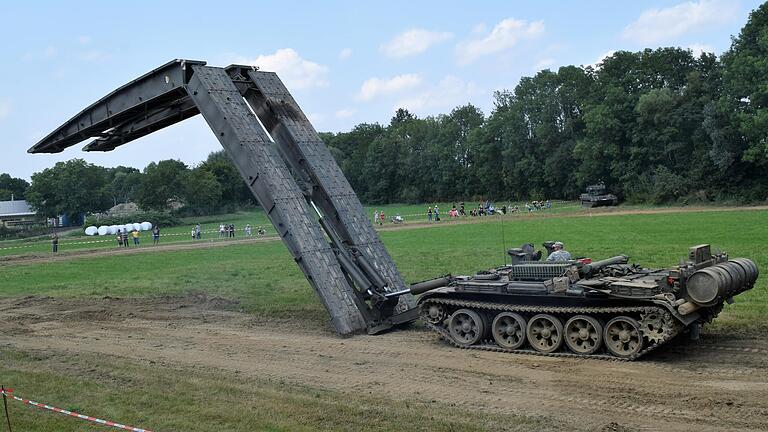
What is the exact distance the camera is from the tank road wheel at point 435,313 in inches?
635

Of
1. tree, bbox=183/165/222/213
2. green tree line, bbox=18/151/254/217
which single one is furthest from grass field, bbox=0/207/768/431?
green tree line, bbox=18/151/254/217

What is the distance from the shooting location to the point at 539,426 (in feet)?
32.7

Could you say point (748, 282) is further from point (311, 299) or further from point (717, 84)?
point (717, 84)

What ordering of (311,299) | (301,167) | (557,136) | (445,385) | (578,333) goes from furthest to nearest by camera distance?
(557,136), (311,299), (301,167), (578,333), (445,385)

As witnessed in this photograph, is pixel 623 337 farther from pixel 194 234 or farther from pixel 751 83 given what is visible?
pixel 751 83

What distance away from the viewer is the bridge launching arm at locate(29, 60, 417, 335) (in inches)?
695

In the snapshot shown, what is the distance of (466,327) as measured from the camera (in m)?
15.6

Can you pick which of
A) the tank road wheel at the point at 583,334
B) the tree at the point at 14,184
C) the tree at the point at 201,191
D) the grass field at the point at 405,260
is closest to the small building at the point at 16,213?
the tree at the point at 201,191

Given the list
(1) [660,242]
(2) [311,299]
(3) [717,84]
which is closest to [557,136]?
(3) [717,84]


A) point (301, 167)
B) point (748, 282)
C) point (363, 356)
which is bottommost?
point (363, 356)

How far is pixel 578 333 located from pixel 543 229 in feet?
106

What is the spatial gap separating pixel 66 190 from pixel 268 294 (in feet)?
249

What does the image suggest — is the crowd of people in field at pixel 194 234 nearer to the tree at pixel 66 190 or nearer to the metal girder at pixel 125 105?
the metal girder at pixel 125 105

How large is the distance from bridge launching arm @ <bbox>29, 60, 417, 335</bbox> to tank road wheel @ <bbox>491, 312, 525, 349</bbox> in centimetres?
291
